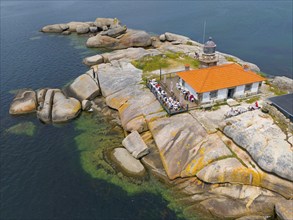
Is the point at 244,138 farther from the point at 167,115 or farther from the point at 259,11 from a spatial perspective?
the point at 259,11

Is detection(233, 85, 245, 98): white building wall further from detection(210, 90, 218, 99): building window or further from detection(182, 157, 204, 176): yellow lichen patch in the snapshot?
detection(182, 157, 204, 176): yellow lichen patch

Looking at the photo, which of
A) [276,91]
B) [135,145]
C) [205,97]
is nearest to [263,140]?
[205,97]

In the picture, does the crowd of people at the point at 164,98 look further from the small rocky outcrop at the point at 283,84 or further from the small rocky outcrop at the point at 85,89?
the small rocky outcrop at the point at 283,84

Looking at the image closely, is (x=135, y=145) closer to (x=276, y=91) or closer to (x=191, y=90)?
(x=191, y=90)

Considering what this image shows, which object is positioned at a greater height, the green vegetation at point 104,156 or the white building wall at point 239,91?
the white building wall at point 239,91

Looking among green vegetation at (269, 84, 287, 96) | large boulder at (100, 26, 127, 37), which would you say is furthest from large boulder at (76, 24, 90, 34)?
green vegetation at (269, 84, 287, 96)

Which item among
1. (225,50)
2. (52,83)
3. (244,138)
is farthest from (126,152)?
(225,50)

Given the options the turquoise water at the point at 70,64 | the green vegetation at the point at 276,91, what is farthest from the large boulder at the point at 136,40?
A: the green vegetation at the point at 276,91
